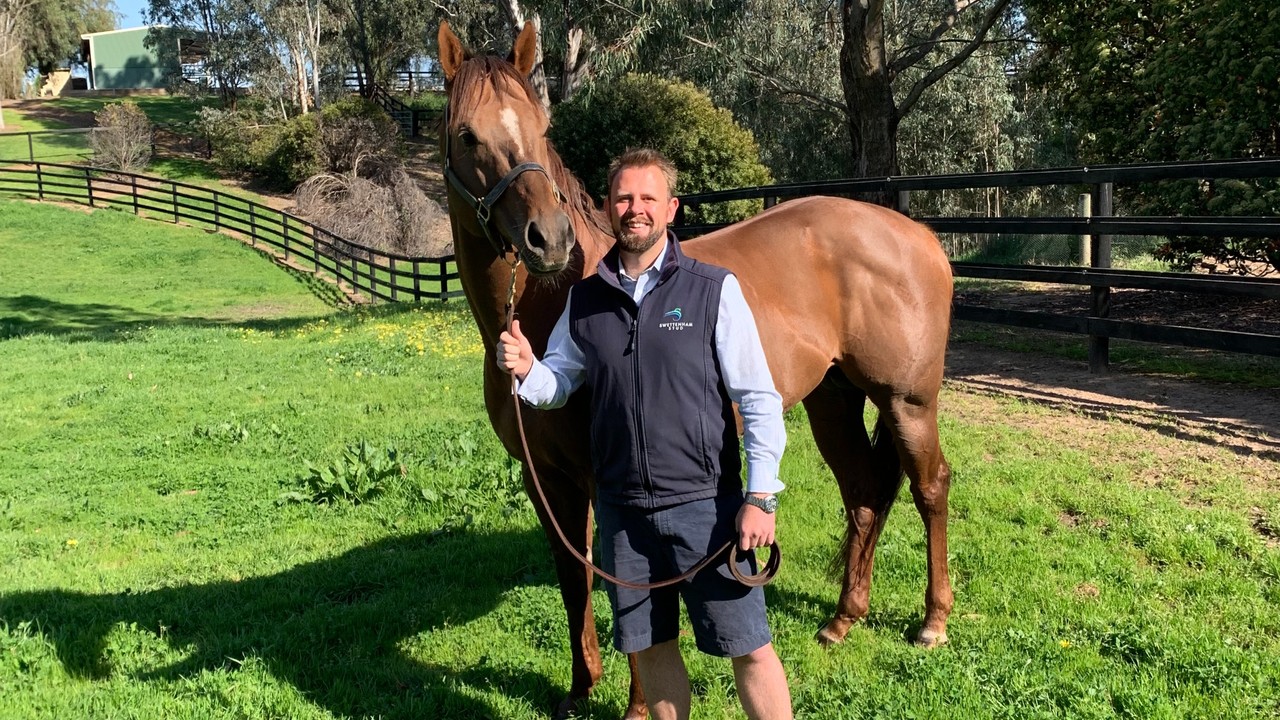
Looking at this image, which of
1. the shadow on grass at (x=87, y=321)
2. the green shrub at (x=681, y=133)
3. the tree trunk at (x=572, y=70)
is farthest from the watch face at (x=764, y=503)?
the tree trunk at (x=572, y=70)

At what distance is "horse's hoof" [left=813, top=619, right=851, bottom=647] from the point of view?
364cm

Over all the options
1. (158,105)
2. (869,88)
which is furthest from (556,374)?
(158,105)

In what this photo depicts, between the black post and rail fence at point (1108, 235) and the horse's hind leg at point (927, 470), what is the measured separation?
3071mm

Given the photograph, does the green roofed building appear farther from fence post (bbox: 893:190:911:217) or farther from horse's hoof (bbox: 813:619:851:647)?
horse's hoof (bbox: 813:619:851:647)

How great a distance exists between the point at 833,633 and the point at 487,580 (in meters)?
1.67

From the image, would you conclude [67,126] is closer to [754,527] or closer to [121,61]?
[121,61]

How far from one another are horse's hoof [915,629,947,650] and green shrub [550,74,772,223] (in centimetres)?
1392

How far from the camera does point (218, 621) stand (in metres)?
3.97

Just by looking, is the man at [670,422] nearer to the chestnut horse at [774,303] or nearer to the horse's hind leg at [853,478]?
the chestnut horse at [774,303]

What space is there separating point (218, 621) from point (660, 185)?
299cm

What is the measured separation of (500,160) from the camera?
274 cm

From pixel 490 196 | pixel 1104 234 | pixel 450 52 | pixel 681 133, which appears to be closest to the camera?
pixel 490 196

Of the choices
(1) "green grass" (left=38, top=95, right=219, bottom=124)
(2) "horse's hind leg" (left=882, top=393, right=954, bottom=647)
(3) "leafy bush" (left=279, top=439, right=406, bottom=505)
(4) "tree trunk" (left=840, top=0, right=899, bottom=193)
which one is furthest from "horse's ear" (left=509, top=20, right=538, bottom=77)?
(1) "green grass" (left=38, top=95, right=219, bottom=124)

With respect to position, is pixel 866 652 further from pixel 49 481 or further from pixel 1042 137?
pixel 1042 137
